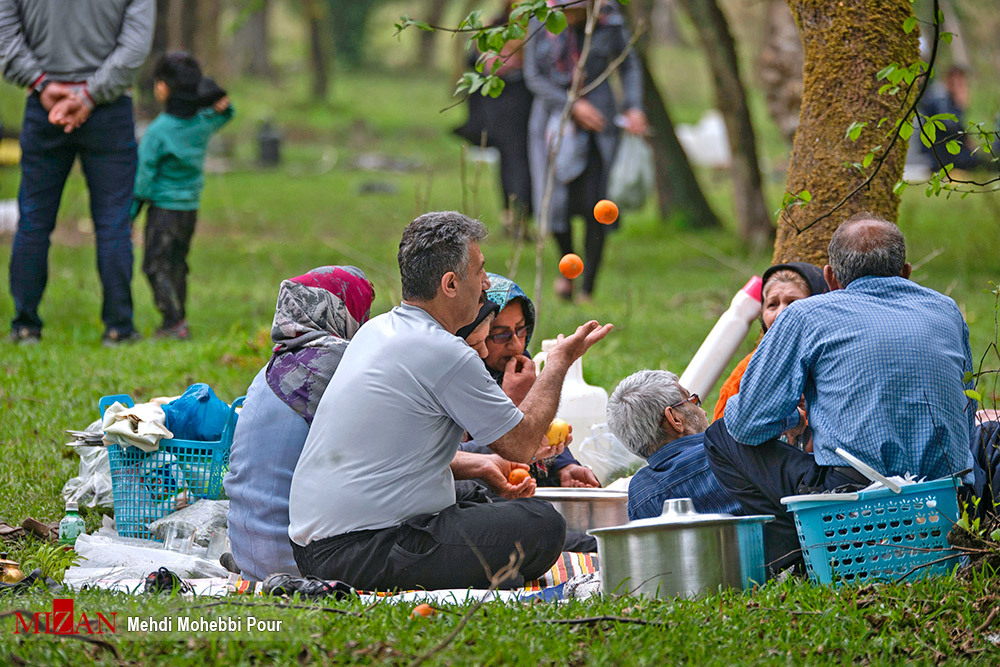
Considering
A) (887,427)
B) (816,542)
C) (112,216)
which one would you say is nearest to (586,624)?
(816,542)

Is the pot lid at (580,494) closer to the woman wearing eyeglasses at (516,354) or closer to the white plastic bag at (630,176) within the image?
the woman wearing eyeglasses at (516,354)

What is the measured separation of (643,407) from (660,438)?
0.14 meters

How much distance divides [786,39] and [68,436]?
10.4 metres

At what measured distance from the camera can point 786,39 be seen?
13594 mm

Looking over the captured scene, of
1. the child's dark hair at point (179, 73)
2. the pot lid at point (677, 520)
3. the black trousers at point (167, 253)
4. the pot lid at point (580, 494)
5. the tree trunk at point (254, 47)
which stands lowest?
the pot lid at point (580, 494)

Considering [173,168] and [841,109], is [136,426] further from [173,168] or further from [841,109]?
[173,168]

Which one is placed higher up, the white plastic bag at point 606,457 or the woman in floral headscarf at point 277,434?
the woman in floral headscarf at point 277,434

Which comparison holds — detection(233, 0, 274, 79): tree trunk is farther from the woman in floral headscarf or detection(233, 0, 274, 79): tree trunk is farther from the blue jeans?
the woman in floral headscarf

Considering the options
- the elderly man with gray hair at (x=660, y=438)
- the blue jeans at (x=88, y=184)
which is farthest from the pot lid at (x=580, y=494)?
the blue jeans at (x=88, y=184)

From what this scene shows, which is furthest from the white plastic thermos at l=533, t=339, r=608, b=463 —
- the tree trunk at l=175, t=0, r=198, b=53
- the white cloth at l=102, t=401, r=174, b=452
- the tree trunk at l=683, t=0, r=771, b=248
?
the tree trunk at l=175, t=0, r=198, b=53

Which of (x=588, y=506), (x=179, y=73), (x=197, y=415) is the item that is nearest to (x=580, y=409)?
(x=588, y=506)

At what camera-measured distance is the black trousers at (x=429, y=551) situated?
Result: 3633 millimetres

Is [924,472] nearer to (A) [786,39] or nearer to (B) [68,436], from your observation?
(B) [68,436]

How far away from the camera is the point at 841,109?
536 centimetres
